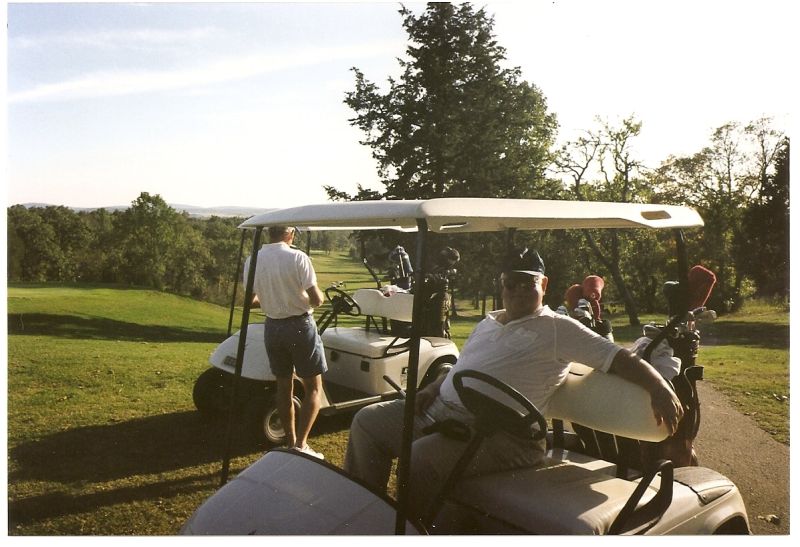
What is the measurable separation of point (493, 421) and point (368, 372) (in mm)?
3228

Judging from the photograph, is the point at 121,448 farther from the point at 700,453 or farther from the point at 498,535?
the point at 700,453

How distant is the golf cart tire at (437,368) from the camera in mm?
5777

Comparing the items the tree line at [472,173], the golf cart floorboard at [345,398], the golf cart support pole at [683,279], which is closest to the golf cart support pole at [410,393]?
the golf cart support pole at [683,279]

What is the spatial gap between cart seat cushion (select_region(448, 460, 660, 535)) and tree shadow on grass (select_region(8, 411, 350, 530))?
6.11ft

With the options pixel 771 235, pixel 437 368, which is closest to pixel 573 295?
pixel 437 368

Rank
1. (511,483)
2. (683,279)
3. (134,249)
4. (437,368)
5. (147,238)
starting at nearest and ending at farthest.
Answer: (511,483) → (683,279) → (437,368) → (134,249) → (147,238)

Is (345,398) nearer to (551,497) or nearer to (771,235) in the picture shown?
(551,497)

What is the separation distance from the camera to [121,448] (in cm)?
500

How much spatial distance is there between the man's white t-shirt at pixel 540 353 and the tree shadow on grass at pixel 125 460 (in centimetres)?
190

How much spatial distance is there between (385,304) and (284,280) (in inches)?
69.2

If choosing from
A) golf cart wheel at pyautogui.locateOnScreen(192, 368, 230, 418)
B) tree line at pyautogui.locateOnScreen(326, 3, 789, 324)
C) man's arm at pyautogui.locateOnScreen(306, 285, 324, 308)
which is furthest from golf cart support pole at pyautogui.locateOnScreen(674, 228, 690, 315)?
tree line at pyautogui.locateOnScreen(326, 3, 789, 324)

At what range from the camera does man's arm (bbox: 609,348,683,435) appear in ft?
8.20

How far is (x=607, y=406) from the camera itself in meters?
2.64

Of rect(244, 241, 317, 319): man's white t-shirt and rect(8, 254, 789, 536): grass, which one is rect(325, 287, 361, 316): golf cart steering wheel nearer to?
rect(8, 254, 789, 536): grass
